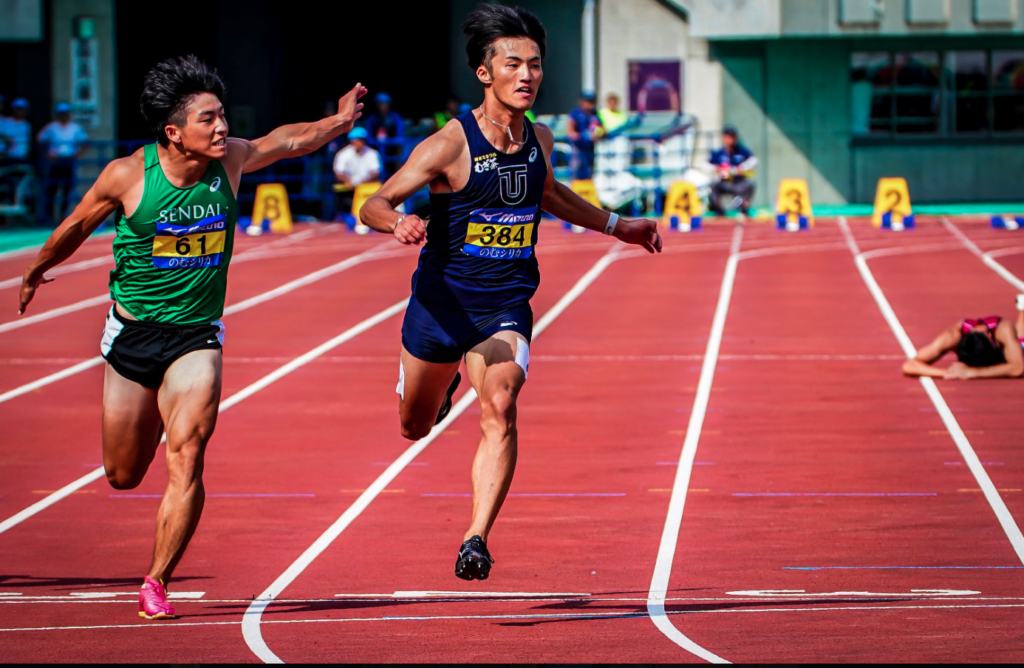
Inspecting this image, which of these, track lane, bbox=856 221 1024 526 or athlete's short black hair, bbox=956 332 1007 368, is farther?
athlete's short black hair, bbox=956 332 1007 368

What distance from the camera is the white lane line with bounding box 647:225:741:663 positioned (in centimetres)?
544

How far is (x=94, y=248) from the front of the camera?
22078mm

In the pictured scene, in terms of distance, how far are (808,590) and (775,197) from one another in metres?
23.7

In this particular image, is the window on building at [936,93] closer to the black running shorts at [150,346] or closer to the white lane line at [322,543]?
the white lane line at [322,543]

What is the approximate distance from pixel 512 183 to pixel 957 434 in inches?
198

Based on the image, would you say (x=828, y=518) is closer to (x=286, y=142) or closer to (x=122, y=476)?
(x=286, y=142)

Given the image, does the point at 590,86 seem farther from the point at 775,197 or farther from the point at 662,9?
the point at 775,197

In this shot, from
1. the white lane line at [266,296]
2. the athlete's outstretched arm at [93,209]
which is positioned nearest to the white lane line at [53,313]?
the white lane line at [266,296]

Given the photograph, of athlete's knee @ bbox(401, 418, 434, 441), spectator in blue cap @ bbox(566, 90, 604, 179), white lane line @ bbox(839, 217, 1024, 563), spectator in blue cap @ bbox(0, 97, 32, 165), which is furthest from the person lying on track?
spectator in blue cap @ bbox(0, 97, 32, 165)

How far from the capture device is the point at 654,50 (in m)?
28.9

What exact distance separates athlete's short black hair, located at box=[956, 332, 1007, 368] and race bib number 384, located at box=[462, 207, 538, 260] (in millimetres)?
6634

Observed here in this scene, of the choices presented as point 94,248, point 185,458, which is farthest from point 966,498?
point 94,248

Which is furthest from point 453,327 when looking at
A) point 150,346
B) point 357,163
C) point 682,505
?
point 357,163

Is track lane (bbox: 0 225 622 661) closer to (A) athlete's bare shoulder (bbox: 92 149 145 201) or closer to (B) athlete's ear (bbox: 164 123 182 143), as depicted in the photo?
(A) athlete's bare shoulder (bbox: 92 149 145 201)
